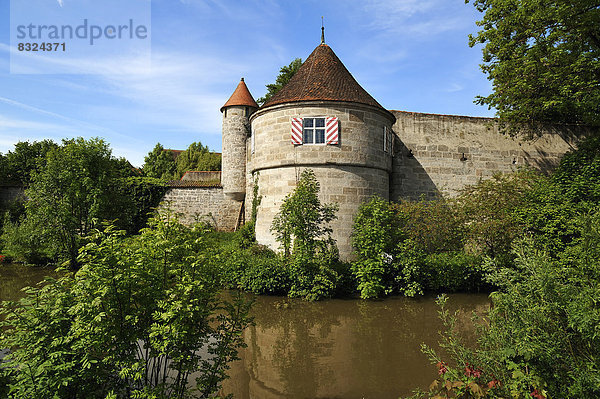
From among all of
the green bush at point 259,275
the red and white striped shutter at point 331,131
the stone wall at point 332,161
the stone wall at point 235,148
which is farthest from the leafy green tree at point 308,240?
the stone wall at point 235,148

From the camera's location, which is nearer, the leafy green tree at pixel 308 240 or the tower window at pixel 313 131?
the leafy green tree at pixel 308 240

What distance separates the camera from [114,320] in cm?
350

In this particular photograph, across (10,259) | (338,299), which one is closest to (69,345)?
(338,299)

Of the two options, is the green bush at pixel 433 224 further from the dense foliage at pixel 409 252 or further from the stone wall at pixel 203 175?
the stone wall at pixel 203 175

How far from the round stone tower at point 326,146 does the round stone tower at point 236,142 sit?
20.2 ft

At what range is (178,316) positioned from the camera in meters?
3.39

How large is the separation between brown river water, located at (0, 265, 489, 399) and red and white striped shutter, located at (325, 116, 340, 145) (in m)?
5.58

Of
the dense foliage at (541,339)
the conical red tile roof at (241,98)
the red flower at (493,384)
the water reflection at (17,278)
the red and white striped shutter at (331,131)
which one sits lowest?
the water reflection at (17,278)

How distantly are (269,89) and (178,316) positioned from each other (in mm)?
26845

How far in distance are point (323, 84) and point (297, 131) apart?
7.30ft

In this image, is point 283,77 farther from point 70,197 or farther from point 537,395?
point 537,395

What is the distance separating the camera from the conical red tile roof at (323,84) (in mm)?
13133

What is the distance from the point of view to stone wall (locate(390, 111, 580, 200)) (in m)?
17.0

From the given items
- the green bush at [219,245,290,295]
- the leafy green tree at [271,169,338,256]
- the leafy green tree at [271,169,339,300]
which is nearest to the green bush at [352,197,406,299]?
the leafy green tree at [271,169,339,300]
